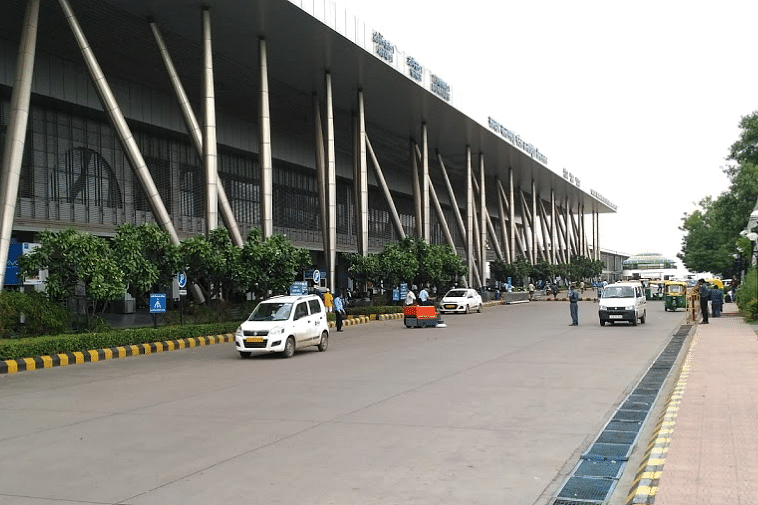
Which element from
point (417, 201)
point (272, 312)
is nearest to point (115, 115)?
point (272, 312)

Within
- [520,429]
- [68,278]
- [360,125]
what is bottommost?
[520,429]

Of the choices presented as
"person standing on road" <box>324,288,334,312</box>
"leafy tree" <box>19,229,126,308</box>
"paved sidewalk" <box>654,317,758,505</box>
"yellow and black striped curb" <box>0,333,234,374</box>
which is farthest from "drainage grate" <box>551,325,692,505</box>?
"person standing on road" <box>324,288,334,312</box>

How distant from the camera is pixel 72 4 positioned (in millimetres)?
30625

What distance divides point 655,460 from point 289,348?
523 inches

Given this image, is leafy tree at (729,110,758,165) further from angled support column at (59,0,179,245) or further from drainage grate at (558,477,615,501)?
drainage grate at (558,477,615,501)

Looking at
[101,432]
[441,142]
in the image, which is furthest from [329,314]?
[441,142]

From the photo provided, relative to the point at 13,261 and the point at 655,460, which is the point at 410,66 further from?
the point at 655,460

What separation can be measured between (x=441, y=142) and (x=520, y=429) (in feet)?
181

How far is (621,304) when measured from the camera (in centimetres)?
2994

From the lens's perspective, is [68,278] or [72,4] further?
[72,4]

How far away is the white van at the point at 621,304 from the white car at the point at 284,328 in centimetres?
1308

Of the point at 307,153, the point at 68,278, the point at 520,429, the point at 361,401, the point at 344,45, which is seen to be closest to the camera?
the point at 520,429

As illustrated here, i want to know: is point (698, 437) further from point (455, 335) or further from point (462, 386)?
point (455, 335)

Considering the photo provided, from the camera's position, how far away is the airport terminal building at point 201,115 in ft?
103
